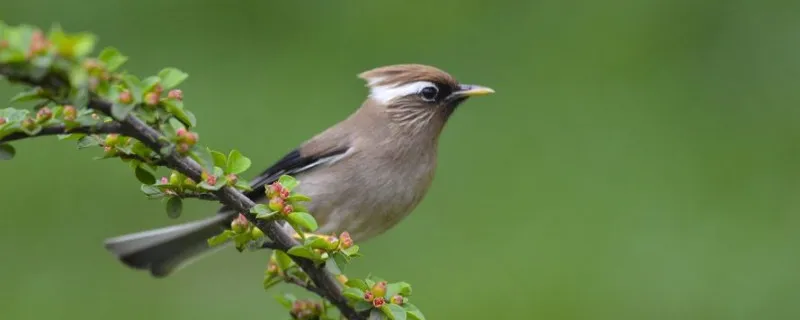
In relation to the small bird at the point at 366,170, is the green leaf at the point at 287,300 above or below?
below

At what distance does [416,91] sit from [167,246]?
139cm

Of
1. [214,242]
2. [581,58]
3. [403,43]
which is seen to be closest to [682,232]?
[581,58]

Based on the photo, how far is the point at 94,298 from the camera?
7.24 m

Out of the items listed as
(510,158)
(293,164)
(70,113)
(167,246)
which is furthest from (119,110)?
(510,158)

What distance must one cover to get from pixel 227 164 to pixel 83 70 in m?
0.64

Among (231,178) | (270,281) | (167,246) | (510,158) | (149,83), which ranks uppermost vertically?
(149,83)

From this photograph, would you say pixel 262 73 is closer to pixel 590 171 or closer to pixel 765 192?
pixel 590 171

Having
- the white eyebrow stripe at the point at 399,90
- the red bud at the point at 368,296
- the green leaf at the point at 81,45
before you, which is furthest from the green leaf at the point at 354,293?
the white eyebrow stripe at the point at 399,90

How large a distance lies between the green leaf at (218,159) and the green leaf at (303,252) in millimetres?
276

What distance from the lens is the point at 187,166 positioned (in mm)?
2721

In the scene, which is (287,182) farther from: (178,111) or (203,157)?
(178,111)

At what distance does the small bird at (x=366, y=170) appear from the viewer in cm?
448

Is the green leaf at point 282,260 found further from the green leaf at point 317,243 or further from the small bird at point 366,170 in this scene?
the small bird at point 366,170

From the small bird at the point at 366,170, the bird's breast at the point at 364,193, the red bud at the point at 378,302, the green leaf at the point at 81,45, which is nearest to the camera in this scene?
the green leaf at the point at 81,45
